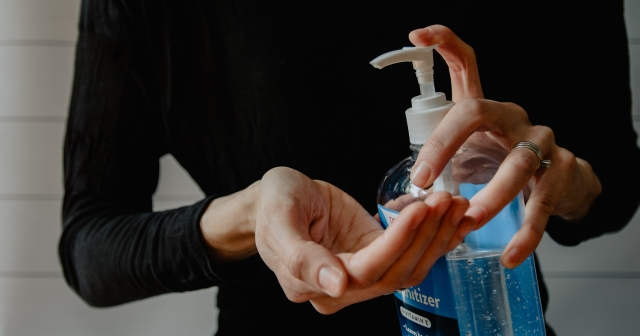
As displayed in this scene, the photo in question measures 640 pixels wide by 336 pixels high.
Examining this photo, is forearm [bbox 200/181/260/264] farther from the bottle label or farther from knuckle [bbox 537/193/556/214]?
knuckle [bbox 537/193/556/214]

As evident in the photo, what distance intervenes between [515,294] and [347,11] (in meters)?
0.37

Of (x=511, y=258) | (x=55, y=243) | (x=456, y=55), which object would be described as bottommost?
(x=55, y=243)

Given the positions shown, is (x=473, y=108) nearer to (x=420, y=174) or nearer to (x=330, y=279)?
(x=420, y=174)

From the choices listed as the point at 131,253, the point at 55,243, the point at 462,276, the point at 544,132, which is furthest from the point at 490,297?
the point at 55,243

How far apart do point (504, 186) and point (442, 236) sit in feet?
0.22

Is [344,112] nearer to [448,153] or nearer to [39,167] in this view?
[448,153]

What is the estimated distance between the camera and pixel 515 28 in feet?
2.07

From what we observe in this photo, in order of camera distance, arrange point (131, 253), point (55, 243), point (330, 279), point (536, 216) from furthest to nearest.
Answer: point (55, 243)
point (131, 253)
point (536, 216)
point (330, 279)

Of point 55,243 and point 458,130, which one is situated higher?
point 458,130

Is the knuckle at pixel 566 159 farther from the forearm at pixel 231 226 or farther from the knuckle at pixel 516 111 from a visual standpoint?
the forearm at pixel 231 226

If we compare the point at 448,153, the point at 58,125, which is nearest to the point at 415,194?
the point at 448,153

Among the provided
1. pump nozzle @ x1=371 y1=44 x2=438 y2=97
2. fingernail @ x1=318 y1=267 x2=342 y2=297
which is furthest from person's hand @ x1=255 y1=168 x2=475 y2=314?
pump nozzle @ x1=371 y1=44 x2=438 y2=97

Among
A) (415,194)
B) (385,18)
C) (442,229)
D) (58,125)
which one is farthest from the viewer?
(58,125)

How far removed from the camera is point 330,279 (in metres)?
0.28
